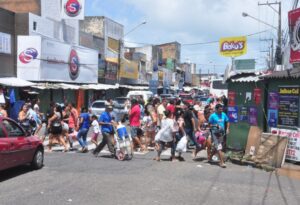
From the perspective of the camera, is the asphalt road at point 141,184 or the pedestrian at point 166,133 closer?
the asphalt road at point 141,184

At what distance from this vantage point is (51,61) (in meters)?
30.9

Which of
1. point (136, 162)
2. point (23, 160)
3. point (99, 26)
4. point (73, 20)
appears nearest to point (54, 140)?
point (136, 162)

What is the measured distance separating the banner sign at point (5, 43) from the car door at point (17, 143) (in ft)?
59.2

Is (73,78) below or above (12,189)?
above

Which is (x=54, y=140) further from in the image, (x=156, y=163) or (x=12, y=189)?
(x=12, y=189)

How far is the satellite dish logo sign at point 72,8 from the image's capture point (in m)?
35.6

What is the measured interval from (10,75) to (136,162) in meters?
18.3

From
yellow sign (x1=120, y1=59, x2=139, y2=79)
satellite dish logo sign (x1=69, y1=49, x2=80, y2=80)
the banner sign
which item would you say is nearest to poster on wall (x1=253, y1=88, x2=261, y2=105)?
the banner sign

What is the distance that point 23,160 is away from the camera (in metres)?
10.0

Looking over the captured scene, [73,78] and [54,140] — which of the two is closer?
[54,140]

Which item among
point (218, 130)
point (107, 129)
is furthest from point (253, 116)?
point (107, 129)

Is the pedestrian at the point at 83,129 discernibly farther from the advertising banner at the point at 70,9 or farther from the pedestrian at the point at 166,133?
the advertising banner at the point at 70,9

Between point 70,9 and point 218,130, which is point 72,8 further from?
point 218,130

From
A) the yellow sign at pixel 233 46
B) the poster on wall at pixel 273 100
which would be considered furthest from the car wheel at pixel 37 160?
the yellow sign at pixel 233 46
